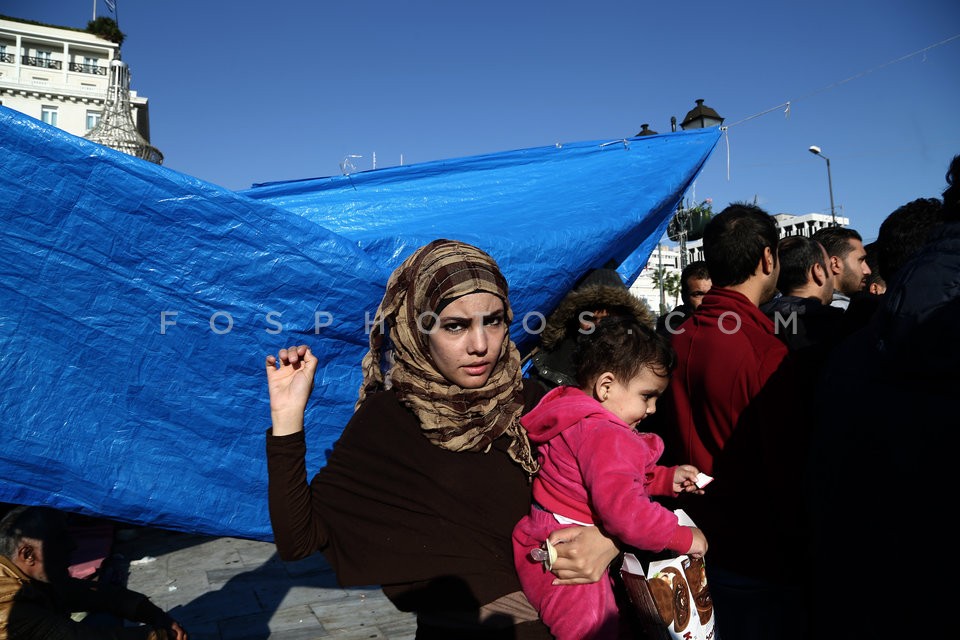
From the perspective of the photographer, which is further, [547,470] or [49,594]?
[49,594]

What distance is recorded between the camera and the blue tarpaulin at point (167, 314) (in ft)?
7.03

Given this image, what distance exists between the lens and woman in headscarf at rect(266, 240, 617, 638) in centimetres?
176

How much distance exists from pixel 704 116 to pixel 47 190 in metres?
4.15

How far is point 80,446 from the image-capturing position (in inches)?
86.9

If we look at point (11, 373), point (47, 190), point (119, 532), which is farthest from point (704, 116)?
point (119, 532)

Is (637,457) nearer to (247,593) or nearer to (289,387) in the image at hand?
(289,387)

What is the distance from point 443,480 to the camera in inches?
71.2

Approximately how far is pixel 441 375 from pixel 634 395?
0.67 meters

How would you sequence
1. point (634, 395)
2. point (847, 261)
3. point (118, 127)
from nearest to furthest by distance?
point (634, 395) < point (847, 261) < point (118, 127)

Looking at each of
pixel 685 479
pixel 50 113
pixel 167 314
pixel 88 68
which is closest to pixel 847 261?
pixel 685 479

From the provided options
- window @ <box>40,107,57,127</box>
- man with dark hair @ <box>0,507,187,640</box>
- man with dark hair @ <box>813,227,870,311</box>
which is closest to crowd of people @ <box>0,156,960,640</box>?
man with dark hair @ <box>813,227,870,311</box>

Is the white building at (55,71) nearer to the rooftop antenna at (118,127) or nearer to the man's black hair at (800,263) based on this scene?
the rooftop antenna at (118,127)

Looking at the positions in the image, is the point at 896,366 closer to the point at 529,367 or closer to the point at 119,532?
the point at 529,367

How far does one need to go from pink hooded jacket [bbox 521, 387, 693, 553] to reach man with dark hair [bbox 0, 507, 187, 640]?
2.48 metres
